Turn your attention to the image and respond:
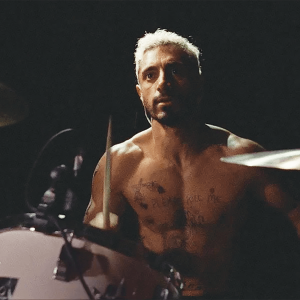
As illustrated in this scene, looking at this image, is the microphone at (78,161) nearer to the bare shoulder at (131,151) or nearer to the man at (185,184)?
the man at (185,184)

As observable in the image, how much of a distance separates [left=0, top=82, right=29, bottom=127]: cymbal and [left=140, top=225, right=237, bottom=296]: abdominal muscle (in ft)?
2.59

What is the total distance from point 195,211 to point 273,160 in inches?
25.8

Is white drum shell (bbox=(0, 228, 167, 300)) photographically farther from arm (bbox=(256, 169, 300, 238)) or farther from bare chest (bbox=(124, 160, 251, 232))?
arm (bbox=(256, 169, 300, 238))

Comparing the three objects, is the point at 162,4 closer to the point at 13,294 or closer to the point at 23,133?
the point at 23,133

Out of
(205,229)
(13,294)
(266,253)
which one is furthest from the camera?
(266,253)

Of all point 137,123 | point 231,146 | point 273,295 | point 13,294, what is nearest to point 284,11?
point 231,146

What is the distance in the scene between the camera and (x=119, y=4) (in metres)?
1.81

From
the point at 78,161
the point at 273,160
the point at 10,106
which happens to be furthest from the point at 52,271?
the point at 10,106

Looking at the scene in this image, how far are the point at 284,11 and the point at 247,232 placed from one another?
Answer: 3.68 feet

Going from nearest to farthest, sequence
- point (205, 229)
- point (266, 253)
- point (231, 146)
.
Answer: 1. point (205, 229)
2. point (231, 146)
3. point (266, 253)

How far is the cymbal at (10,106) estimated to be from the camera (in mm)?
1355

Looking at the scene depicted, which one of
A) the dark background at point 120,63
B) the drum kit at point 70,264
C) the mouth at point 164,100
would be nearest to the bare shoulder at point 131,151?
the dark background at point 120,63

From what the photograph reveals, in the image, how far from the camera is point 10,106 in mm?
1398

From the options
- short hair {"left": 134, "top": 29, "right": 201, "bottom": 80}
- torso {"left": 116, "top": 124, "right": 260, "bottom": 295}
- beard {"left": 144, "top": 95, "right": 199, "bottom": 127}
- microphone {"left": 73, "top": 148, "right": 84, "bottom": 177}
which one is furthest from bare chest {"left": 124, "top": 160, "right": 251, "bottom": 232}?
microphone {"left": 73, "top": 148, "right": 84, "bottom": 177}
